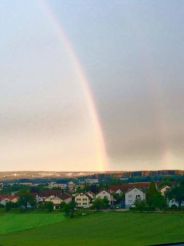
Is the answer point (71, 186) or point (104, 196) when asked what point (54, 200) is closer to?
point (71, 186)

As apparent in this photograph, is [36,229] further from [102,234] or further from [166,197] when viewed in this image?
[166,197]

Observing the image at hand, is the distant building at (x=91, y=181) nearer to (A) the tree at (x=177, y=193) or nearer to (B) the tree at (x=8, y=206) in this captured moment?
(A) the tree at (x=177, y=193)

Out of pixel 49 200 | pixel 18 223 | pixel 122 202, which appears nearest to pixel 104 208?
pixel 122 202

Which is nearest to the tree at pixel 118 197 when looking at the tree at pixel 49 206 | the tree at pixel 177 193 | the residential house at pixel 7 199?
the tree at pixel 177 193

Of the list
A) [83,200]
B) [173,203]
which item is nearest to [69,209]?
[83,200]

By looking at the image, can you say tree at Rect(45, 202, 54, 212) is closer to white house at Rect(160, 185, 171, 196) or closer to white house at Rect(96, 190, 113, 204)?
white house at Rect(96, 190, 113, 204)

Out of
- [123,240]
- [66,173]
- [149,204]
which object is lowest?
[123,240]
